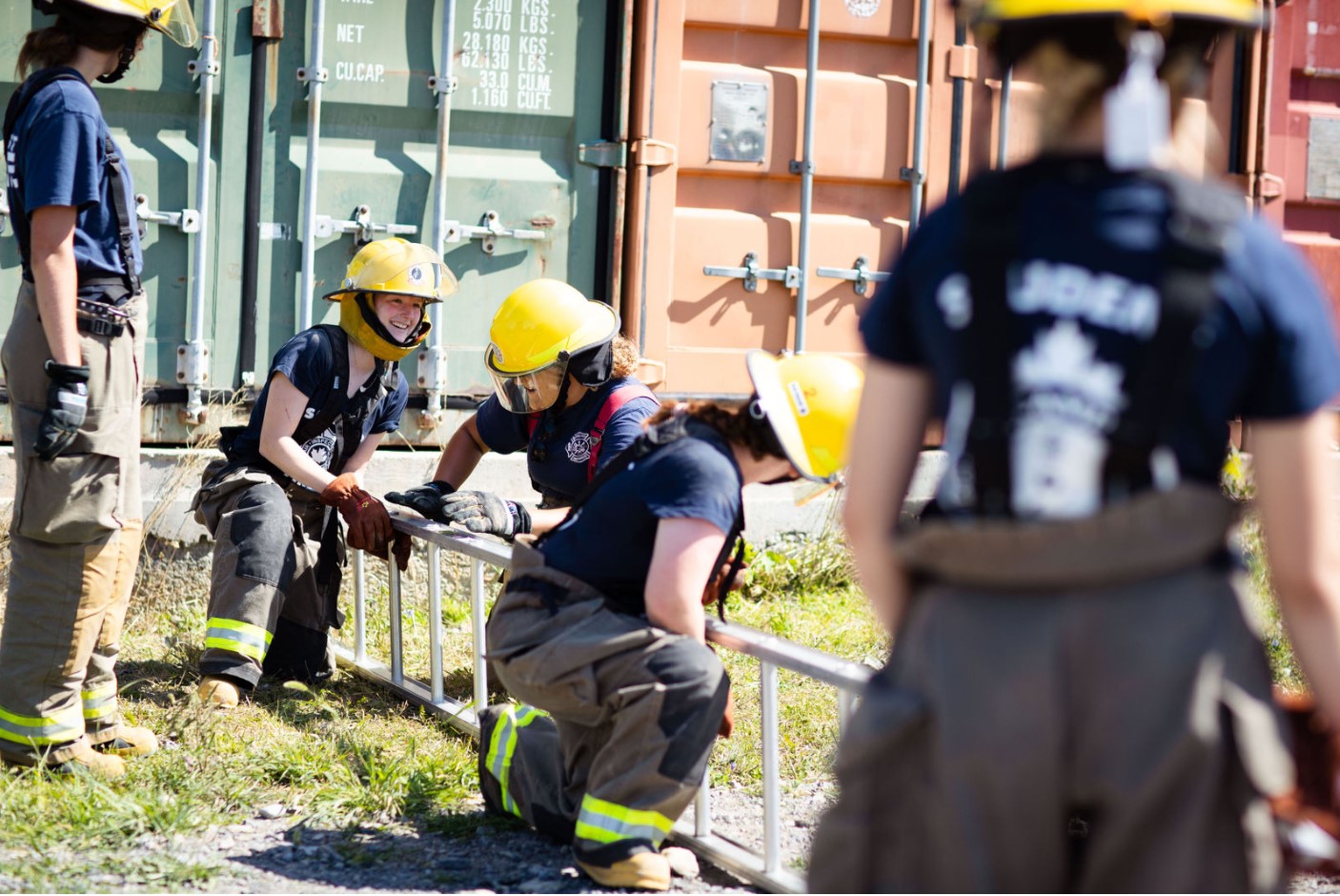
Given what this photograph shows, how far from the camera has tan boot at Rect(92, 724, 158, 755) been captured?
4016 mm

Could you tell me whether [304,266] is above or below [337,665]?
above

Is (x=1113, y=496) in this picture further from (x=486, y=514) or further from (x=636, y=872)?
(x=486, y=514)

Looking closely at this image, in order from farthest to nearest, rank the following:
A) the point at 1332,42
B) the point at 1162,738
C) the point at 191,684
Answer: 1. the point at 1332,42
2. the point at 191,684
3. the point at 1162,738

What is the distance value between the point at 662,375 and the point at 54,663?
2.82 metres

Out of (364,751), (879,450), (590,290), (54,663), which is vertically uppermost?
(590,290)

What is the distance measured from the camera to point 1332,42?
22.2 ft

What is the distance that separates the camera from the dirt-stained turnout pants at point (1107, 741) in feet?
5.20

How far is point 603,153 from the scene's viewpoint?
19.4 feet

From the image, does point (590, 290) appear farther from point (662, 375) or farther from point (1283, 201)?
point (1283, 201)

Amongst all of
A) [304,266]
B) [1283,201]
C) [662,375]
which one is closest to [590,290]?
[662,375]

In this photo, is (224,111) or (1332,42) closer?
(224,111)

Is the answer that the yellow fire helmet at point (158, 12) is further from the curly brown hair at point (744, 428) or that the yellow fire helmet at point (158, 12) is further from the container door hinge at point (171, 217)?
the curly brown hair at point (744, 428)

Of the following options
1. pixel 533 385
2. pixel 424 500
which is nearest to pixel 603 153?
pixel 533 385

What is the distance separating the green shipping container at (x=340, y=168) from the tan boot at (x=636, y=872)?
292 centimetres
